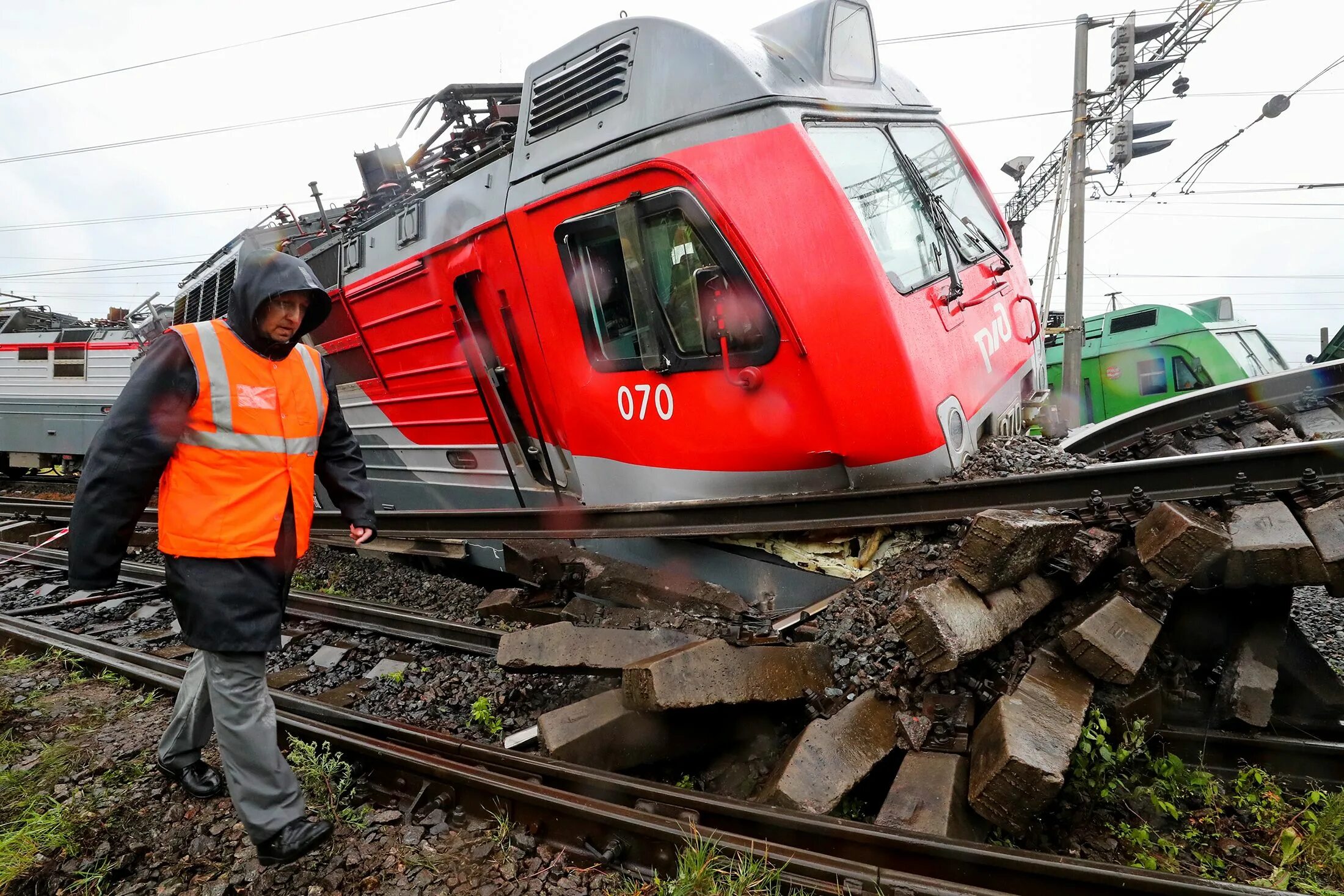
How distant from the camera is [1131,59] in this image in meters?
11.4

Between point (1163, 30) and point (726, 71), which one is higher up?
point (1163, 30)

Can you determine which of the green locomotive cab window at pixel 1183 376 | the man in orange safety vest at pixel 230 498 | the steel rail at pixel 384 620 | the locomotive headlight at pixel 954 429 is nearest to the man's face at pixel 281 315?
the man in orange safety vest at pixel 230 498

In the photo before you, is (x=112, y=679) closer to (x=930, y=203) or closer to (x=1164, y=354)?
(x=930, y=203)

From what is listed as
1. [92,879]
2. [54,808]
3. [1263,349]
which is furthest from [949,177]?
[1263,349]

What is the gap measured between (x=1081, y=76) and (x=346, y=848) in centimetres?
1417

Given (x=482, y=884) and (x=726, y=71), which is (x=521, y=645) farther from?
(x=726, y=71)

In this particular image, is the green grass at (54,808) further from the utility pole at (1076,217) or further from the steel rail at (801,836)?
the utility pole at (1076,217)

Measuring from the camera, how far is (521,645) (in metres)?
3.21

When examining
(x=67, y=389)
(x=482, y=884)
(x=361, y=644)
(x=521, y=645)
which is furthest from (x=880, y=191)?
(x=67, y=389)

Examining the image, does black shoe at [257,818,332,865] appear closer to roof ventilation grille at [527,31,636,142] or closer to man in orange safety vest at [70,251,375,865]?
man in orange safety vest at [70,251,375,865]

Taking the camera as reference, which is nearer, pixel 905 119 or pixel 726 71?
pixel 726 71

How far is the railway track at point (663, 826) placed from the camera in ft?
6.61

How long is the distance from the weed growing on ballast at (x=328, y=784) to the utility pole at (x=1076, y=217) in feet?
37.4

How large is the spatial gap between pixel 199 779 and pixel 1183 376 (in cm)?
1373
